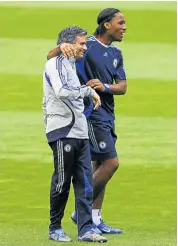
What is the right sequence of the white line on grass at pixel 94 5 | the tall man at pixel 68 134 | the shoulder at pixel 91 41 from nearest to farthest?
1. the tall man at pixel 68 134
2. the shoulder at pixel 91 41
3. the white line on grass at pixel 94 5

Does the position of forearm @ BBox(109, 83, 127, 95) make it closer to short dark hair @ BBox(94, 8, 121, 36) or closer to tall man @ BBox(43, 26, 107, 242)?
short dark hair @ BBox(94, 8, 121, 36)

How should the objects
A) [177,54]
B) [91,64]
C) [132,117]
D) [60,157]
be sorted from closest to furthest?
[60,157] < [91,64] < [132,117] < [177,54]

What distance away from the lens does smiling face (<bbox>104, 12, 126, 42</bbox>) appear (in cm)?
904

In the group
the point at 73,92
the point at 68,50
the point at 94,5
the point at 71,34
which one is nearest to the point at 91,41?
the point at 71,34

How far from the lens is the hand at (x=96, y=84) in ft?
28.6

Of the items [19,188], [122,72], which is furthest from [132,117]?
[122,72]

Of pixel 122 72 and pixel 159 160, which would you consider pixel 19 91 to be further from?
pixel 122 72

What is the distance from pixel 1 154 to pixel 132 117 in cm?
189

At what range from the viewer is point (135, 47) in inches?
589

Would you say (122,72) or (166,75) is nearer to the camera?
(122,72)

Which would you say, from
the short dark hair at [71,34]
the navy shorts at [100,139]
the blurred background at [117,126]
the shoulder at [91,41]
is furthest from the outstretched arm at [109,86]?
the blurred background at [117,126]

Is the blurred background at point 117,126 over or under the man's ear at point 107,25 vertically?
under

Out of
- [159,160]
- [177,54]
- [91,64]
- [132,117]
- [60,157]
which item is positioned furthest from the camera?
[177,54]

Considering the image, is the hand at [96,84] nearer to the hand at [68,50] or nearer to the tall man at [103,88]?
the tall man at [103,88]
